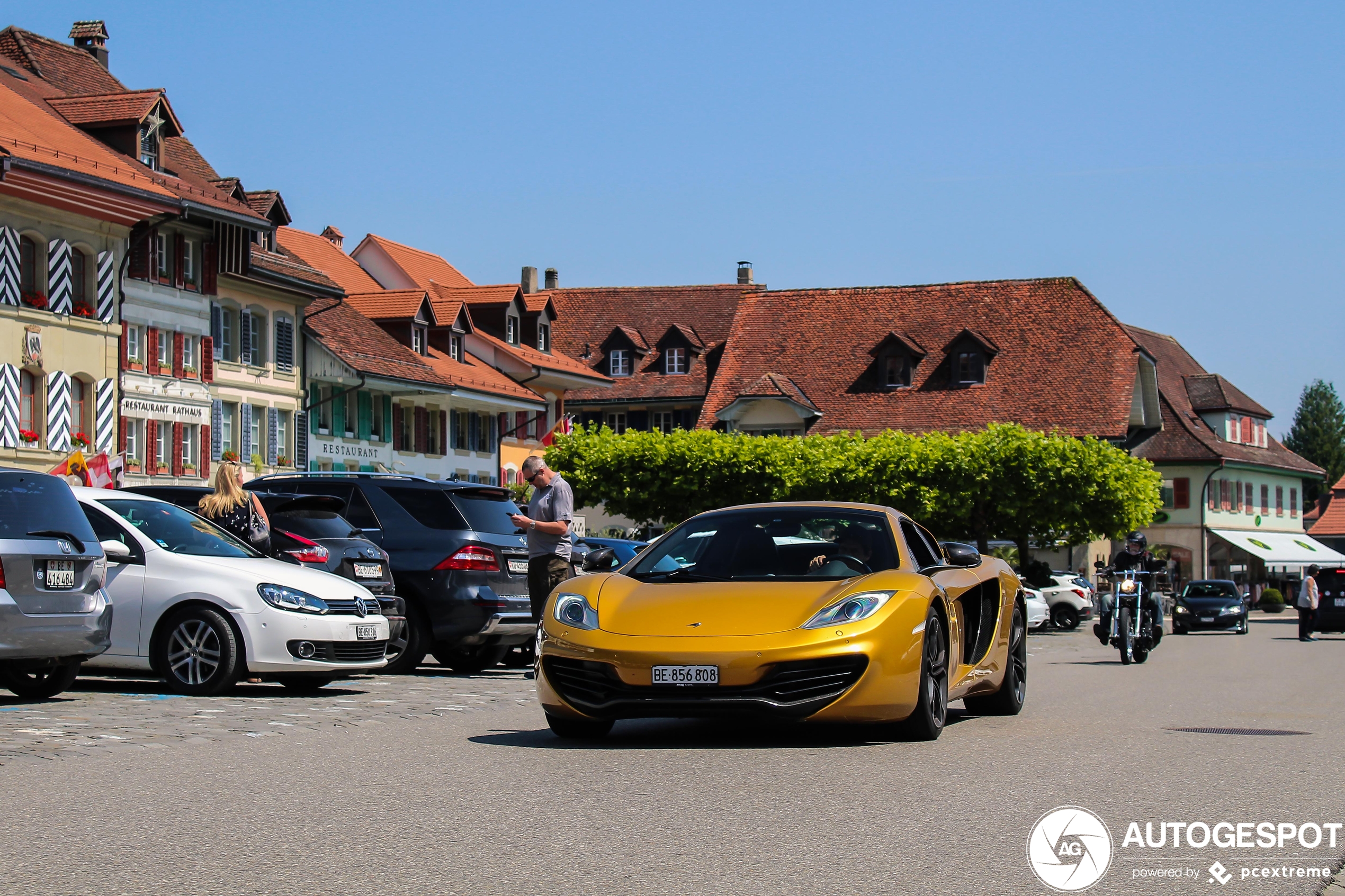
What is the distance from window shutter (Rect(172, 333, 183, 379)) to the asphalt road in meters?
33.4

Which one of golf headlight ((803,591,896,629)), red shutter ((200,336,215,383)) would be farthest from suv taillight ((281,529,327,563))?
red shutter ((200,336,215,383))

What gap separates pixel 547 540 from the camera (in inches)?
640

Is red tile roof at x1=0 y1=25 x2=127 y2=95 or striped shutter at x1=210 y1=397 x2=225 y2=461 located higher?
red tile roof at x1=0 y1=25 x2=127 y2=95

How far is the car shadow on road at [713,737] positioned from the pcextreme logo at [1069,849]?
2676mm

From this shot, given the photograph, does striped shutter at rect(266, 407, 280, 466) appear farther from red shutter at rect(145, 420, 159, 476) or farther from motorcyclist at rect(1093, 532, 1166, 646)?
motorcyclist at rect(1093, 532, 1166, 646)

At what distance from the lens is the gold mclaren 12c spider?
959 centimetres

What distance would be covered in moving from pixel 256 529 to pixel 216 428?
32.7m

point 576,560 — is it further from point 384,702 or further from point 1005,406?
point 1005,406

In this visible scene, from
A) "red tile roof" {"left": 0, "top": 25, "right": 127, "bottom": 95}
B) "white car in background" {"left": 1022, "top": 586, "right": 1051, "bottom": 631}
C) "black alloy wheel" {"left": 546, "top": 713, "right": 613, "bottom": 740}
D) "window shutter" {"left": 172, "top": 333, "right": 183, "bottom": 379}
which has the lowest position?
"white car in background" {"left": 1022, "top": 586, "right": 1051, "bottom": 631}

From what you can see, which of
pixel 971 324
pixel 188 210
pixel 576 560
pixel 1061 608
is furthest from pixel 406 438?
pixel 576 560

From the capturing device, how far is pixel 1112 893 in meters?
5.82

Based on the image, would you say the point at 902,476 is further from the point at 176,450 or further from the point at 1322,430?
the point at 1322,430

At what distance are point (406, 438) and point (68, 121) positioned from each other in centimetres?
1688

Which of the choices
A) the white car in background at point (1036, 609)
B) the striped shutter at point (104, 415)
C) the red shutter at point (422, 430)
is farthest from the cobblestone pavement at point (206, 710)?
the red shutter at point (422, 430)
